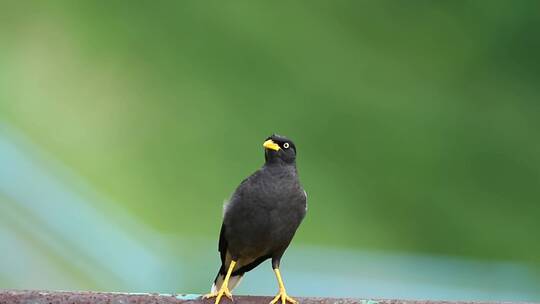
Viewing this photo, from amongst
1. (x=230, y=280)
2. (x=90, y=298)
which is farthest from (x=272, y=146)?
(x=90, y=298)

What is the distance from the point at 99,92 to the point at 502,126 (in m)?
3.25

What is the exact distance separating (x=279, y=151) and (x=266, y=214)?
0.93 feet

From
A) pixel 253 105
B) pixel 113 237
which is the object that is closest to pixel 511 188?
pixel 253 105

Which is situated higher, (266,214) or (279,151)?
(279,151)

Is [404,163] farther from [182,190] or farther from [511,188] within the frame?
[182,190]

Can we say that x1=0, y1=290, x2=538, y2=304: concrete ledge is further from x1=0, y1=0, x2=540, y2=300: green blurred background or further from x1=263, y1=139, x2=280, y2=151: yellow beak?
x1=0, y1=0, x2=540, y2=300: green blurred background

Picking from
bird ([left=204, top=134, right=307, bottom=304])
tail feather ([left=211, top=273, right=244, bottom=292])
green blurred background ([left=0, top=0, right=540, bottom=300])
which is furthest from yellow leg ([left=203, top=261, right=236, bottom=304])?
green blurred background ([left=0, top=0, right=540, bottom=300])

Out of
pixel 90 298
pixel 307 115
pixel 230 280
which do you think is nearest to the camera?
pixel 90 298

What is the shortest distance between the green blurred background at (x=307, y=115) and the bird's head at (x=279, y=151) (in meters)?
3.49

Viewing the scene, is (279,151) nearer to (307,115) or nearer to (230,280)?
(230,280)

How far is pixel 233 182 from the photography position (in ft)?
22.9

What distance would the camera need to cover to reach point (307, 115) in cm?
741

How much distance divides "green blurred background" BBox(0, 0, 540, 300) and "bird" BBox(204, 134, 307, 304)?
140 inches

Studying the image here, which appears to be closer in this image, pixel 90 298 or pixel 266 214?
pixel 90 298
